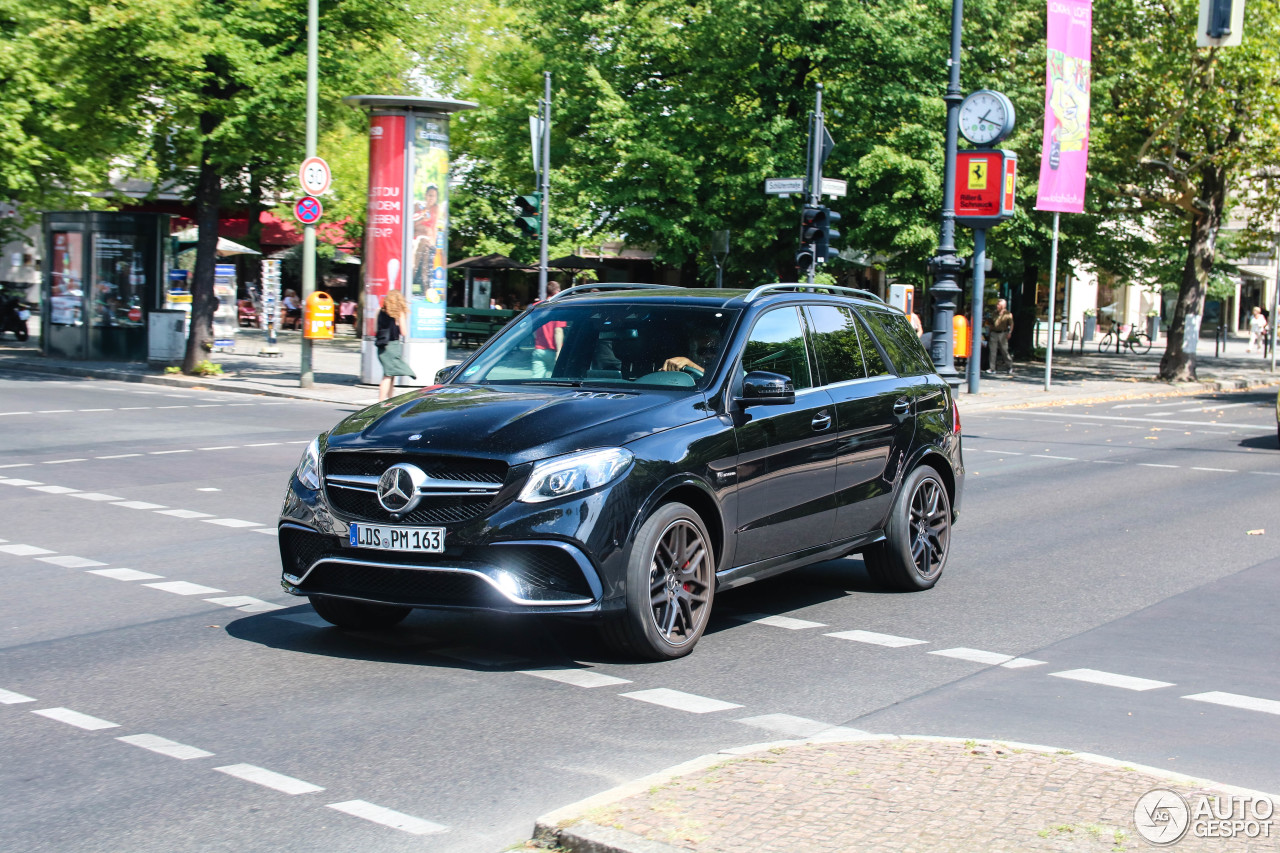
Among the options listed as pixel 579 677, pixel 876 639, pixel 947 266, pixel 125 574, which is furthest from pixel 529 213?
pixel 579 677

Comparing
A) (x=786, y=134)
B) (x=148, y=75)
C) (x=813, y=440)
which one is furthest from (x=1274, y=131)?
(x=813, y=440)

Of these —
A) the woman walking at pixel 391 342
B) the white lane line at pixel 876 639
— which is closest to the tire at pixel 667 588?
the white lane line at pixel 876 639

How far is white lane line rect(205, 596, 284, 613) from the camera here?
7.45 metres

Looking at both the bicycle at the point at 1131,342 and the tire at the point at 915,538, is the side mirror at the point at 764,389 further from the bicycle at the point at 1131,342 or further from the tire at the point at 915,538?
the bicycle at the point at 1131,342

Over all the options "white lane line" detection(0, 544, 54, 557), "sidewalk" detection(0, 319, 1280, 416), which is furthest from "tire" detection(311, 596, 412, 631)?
"sidewalk" detection(0, 319, 1280, 416)

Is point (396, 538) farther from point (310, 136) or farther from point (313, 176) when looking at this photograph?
point (310, 136)

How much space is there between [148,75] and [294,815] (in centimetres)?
2190

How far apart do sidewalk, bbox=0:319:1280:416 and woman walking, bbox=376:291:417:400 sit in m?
2.01

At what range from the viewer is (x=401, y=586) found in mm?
6090

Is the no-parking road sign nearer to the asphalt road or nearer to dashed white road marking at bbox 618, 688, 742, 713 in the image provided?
the asphalt road

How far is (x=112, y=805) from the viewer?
4.35m

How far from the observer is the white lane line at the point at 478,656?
20.7 feet

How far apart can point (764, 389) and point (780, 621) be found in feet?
4.62

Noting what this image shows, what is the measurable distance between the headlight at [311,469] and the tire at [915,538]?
11.4 feet
